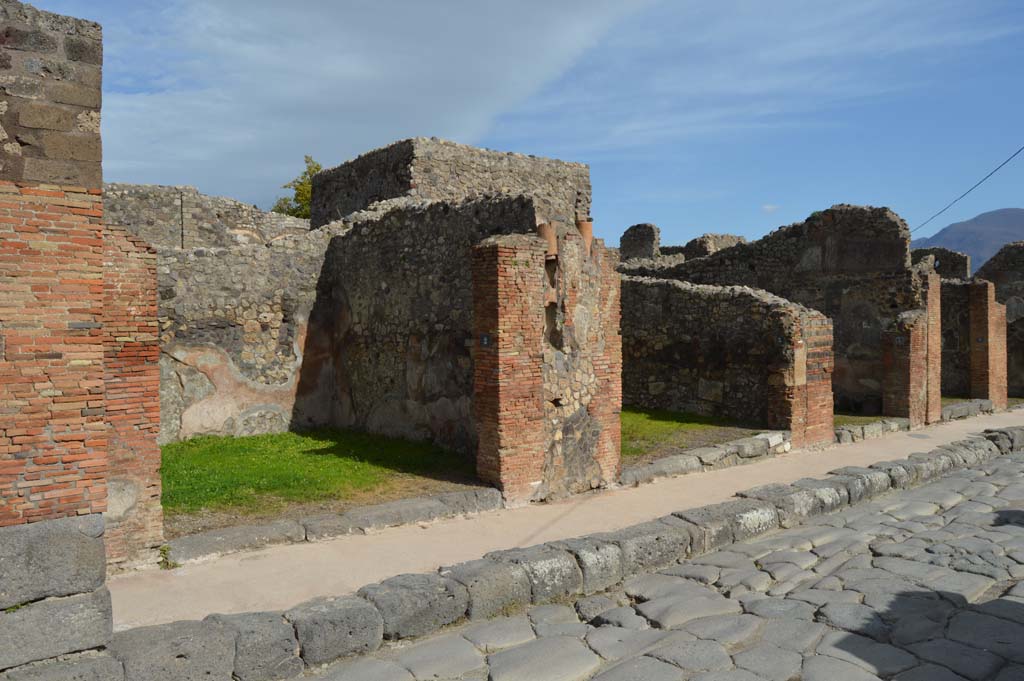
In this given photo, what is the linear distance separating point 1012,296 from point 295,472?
20.1m

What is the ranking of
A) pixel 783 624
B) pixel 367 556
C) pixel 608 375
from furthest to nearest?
pixel 608 375 < pixel 367 556 < pixel 783 624

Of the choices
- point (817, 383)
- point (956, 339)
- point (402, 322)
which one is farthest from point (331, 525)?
point (956, 339)

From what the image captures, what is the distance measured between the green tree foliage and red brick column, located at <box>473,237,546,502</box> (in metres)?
20.7

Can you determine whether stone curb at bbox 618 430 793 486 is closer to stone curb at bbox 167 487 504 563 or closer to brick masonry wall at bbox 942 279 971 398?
stone curb at bbox 167 487 504 563

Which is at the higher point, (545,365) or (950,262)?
(950,262)

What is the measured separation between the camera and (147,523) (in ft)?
17.7

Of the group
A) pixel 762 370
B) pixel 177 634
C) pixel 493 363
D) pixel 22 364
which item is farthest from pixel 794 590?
pixel 762 370

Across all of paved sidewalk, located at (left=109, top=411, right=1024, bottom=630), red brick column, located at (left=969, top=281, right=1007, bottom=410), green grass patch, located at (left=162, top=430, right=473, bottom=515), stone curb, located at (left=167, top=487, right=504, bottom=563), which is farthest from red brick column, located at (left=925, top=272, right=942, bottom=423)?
stone curb, located at (left=167, top=487, right=504, bottom=563)

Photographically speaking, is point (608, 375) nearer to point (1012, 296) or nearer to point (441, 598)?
point (441, 598)

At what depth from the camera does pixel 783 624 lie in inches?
182

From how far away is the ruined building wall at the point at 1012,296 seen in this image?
64.0ft

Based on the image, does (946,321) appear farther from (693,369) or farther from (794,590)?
(794,590)

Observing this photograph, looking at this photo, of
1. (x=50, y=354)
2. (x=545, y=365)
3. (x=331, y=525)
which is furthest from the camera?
(x=545, y=365)

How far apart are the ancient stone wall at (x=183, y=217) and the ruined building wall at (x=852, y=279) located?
989cm
